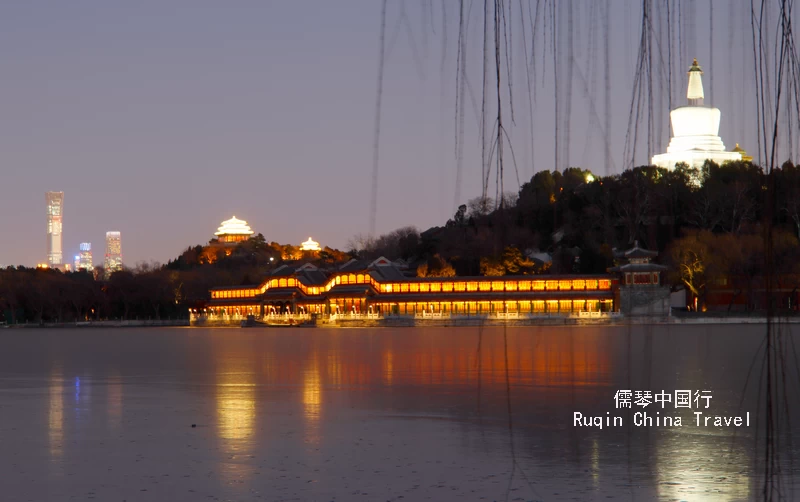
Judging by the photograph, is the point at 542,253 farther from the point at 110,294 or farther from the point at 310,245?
the point at 310,245

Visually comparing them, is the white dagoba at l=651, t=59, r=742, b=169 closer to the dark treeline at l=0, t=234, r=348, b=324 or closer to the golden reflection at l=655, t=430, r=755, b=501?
the dark treeline at l=0, t=234, r=348, b=324

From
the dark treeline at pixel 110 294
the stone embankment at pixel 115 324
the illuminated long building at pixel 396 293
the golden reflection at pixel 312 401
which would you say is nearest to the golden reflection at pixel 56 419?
the golden reflection at pixel 312 401

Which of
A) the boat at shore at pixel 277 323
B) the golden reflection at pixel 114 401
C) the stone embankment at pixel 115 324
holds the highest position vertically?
the golden reflection at pixel 114 401

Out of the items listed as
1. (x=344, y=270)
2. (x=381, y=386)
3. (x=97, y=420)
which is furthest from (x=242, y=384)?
(x=344, y=270)

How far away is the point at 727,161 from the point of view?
85.0 m

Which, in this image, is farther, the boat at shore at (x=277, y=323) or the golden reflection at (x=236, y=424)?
the boat at shore at (x=277, y=323)

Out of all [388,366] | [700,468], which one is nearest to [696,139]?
[388,366]

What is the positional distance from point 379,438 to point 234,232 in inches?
6253

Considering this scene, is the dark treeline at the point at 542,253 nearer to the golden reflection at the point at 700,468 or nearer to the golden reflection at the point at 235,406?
the golden reflection at the point at 235,406

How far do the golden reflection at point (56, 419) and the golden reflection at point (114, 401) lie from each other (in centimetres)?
78

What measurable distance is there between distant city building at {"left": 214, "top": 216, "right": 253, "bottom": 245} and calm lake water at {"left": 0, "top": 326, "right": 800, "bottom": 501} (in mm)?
144394

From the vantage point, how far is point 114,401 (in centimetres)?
1925

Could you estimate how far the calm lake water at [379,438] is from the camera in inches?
400

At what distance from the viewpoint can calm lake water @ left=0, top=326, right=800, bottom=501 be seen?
10.2 meters
